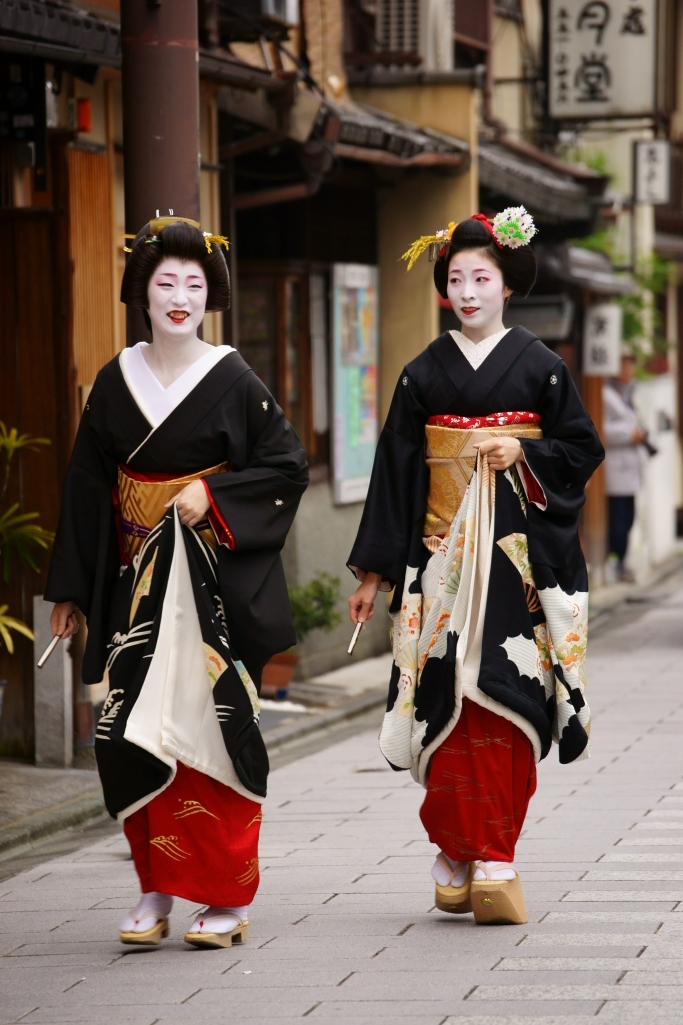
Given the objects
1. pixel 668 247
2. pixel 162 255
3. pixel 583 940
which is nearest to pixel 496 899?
pixel 583 940

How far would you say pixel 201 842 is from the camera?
5.08 meters

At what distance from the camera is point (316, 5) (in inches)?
493

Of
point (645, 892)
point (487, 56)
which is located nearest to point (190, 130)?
point (645, 892)

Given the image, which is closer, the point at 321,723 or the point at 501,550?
the point at 501,550

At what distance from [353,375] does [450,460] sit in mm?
7308

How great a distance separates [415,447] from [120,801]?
1.46 meters

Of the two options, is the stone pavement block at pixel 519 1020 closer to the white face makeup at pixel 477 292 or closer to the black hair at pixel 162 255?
the white face makeup at pixel 477 292

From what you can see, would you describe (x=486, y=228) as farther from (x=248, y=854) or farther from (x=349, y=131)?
(x=349, y=131)

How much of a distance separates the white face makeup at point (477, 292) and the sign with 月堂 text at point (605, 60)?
38.9 feet

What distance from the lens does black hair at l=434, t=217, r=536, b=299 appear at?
5.54 metres

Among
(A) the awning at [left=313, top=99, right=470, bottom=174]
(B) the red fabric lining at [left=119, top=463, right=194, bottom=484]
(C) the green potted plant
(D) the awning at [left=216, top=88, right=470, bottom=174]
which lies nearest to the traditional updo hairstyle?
(B) the red fabric lining at [left=119, top=463, right=194, bottom=484]

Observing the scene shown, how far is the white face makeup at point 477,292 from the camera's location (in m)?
5.50

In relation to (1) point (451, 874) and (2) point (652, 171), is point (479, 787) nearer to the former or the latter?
(1) point (451, 874)

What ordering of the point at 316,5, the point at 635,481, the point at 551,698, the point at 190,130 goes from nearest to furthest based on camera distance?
the point at 551,698, the point at 190,130, the point at 316,5, the point at 635,481
